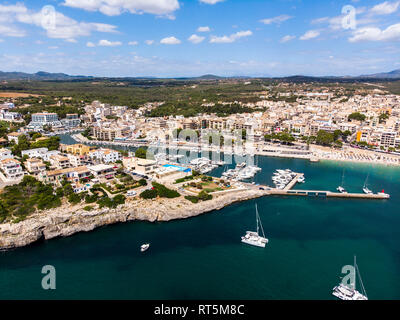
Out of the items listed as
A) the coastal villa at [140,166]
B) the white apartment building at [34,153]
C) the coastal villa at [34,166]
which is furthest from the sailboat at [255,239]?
the white apartment building at [34,153]

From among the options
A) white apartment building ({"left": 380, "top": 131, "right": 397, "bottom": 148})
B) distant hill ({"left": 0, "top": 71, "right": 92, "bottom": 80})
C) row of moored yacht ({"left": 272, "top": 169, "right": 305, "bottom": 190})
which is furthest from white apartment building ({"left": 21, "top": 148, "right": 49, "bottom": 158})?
distant hill ({"left": 0, "top": 71, "right": 92, "bottom": 80})

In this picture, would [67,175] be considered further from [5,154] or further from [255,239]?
[255,239]

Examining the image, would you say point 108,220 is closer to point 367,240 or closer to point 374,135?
point 367,240

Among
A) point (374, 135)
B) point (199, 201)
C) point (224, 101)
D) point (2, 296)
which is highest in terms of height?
point (224, 101)

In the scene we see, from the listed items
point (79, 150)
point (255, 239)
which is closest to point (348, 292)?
point (255, 239)

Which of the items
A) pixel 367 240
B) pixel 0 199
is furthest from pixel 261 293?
pixel 0 199

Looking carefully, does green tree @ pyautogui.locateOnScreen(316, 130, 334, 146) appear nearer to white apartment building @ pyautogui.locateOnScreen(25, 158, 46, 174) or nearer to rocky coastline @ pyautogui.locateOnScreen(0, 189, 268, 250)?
rocky coastline @ pyautogui.locateOnScreen(0, 189, 268, 250)

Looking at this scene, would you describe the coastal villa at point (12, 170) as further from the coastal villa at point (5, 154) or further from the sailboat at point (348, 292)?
the sailboat at point (348, 292)
